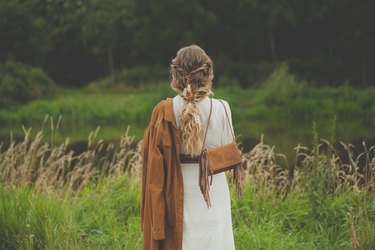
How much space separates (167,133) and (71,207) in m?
3.03

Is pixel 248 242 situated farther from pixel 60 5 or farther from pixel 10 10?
pixel 60 5

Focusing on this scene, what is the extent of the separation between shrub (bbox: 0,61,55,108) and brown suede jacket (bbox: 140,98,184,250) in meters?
27.3

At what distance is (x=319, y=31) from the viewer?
38219 mm

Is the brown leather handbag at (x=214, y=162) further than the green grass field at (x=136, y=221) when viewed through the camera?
No

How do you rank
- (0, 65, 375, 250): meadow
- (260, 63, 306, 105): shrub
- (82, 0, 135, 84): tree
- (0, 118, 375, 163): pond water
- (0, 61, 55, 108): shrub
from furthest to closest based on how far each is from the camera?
(82, 0, 135, 84): tree, (0, 61, 55, 108): shrub, (260, 63, 306, 105): shrub, (0, 118, 375, 163): pond water, (0, 65, 375, 250): meadow

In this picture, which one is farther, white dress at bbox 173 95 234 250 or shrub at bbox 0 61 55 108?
shrub at bbox 0 61 55 108

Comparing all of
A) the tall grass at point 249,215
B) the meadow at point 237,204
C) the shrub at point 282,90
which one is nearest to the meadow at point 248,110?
the shrub at point 282,90

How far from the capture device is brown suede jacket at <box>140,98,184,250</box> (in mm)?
3459

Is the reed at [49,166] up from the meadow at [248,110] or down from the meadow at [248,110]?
up

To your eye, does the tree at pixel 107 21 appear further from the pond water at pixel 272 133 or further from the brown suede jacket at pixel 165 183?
the brown suede jacket at pixel 165 183

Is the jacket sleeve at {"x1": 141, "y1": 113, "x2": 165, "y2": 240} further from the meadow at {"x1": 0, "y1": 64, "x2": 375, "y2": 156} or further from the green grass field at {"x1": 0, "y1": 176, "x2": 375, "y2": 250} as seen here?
the meadow at {"x1": 0, "y1": 64, "x2": 375, "y2": 156}

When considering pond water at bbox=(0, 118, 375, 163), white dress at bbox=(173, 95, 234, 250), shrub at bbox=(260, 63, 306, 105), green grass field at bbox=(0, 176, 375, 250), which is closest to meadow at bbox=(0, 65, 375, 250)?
green grass field at bbox=(0, 176, 375, 250)

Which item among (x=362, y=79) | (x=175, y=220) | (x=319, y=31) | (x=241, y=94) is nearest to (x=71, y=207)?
(x=175, y=220)

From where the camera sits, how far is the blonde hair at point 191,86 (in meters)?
3.42
